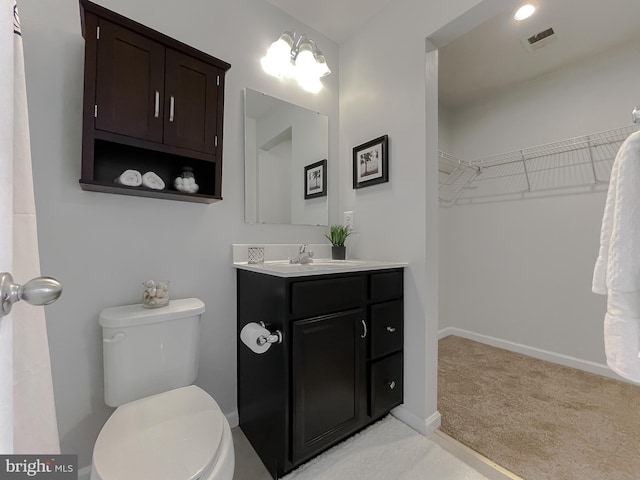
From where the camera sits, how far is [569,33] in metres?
1.89

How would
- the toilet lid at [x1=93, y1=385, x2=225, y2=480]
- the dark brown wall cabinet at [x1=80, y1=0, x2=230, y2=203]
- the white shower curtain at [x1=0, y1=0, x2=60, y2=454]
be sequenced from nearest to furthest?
the white shower curtain at [x1=0, y1=0, x2=60, y2=454], the toilet lid at [x1=93, y1=385, x2=225, y2=480], the dark brown wall cabinet at [x1=80, y1=0, x2=230, y2=203]

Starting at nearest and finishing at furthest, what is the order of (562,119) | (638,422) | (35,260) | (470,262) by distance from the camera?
1. (35,260)
2. (638,422)
3. (562,119)
4. (470,262)

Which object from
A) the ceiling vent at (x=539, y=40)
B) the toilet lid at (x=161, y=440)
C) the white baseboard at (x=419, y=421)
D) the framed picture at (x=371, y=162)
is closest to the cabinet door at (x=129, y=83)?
the toilet lid at (x=161, y=440)

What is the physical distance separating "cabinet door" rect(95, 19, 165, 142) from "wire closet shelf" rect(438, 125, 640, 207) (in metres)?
2.28

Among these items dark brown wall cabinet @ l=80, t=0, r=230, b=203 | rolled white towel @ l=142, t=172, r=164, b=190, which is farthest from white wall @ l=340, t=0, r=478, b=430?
rolled white towel @ l=142, t=172, r=164, b=190

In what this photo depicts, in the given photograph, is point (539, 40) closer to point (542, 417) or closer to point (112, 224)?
point (542, 417)

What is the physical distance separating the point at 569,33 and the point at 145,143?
284 centimetres

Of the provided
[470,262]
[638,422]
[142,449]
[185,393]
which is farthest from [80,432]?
[470,262]

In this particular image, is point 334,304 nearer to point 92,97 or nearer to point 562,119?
point 92,97

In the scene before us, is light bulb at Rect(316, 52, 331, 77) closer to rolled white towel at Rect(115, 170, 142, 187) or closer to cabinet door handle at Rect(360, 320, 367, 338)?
→ rolled white towel at Rect(115, 170, 142, 187)

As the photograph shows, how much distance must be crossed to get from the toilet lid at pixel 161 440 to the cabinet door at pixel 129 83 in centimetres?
110

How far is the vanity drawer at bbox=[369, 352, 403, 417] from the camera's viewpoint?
1438 mm

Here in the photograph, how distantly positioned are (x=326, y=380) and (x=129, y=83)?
1579 millimetres

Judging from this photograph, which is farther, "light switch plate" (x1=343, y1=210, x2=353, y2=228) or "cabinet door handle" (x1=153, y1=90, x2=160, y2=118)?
"light switch plate" (x1=343, y1=210, x2=353, y2=228)
